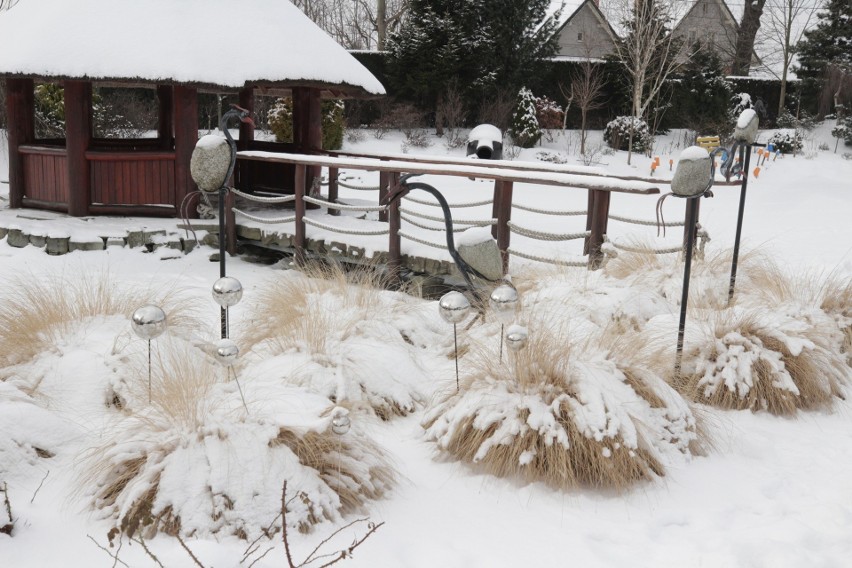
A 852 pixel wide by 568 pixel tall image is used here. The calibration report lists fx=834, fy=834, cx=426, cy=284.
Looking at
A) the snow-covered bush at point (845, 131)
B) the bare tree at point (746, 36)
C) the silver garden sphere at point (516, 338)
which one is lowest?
the silver garden sphere at point (516, 338)

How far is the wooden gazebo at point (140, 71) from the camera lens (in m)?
9.05

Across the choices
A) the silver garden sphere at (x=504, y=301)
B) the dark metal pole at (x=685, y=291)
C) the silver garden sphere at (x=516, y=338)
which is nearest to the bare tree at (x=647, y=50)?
the dark metal pole at (x=685, y=291)

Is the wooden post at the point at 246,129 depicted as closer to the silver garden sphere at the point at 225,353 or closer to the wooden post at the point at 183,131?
the wooden post at the point at 183,131

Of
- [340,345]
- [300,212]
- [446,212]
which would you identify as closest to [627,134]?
[300,212]

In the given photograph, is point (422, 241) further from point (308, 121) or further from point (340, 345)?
point (308, 121)

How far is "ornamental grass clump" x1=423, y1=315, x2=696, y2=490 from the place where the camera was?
3.66 metres

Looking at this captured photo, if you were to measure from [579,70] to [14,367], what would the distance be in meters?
22.6

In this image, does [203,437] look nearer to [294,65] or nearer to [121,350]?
[121,350]

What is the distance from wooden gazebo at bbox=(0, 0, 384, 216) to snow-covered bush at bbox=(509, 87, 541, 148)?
428 inches

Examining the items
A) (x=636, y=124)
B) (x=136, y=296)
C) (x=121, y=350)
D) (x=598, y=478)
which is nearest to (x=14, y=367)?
(x=121, y=350)

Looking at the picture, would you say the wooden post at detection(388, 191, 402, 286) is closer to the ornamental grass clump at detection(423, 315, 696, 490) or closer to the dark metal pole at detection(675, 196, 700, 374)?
the dark metal pole at detection(675, 196, 700, 374)

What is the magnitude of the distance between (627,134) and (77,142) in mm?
16316

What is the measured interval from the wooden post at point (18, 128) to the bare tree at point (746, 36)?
24907mm

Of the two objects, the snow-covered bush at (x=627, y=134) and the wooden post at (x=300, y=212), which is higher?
the snow-covered bush at (x=627, y=134)
